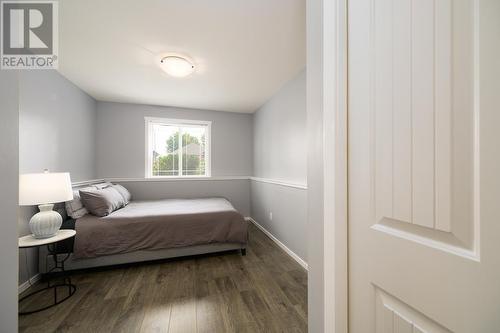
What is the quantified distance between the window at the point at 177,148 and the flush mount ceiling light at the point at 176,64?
6.31ft

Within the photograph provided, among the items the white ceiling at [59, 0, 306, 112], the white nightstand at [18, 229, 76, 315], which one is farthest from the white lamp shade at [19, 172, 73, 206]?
the white ceiling at [59, 0, 306, 112]

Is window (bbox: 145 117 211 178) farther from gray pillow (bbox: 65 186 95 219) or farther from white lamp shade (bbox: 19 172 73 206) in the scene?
white lamp shade (bbox: 19 172 73 206)

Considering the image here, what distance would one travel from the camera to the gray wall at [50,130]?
202 cm

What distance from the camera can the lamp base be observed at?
179 cm

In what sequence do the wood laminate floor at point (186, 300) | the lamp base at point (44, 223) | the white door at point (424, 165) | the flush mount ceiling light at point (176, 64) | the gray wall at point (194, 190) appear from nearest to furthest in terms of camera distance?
the white door at point (424, 165) → the wood laminate floor at point (186, 300) → the lamp base at point (44, 223) → the flush mount ceiling light at point (176, 64) → the gray wall at point (194, 190)

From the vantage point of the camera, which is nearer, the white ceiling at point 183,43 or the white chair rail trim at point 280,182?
the white ceiling at point 183,43

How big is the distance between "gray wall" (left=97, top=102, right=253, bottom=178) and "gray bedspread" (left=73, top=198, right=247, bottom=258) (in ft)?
4.70

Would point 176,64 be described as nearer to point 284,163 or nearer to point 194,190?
point 284,163

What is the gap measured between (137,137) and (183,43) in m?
2.57

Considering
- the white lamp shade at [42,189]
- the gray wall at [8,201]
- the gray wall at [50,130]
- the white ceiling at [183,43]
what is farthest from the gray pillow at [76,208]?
the gray wall at [8,201]

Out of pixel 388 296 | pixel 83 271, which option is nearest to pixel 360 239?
pixel 388 296

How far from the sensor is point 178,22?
1.70 metres

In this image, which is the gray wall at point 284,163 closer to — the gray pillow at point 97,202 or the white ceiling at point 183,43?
the white ceiling at point 183,43

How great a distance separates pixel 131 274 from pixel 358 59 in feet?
9.41
